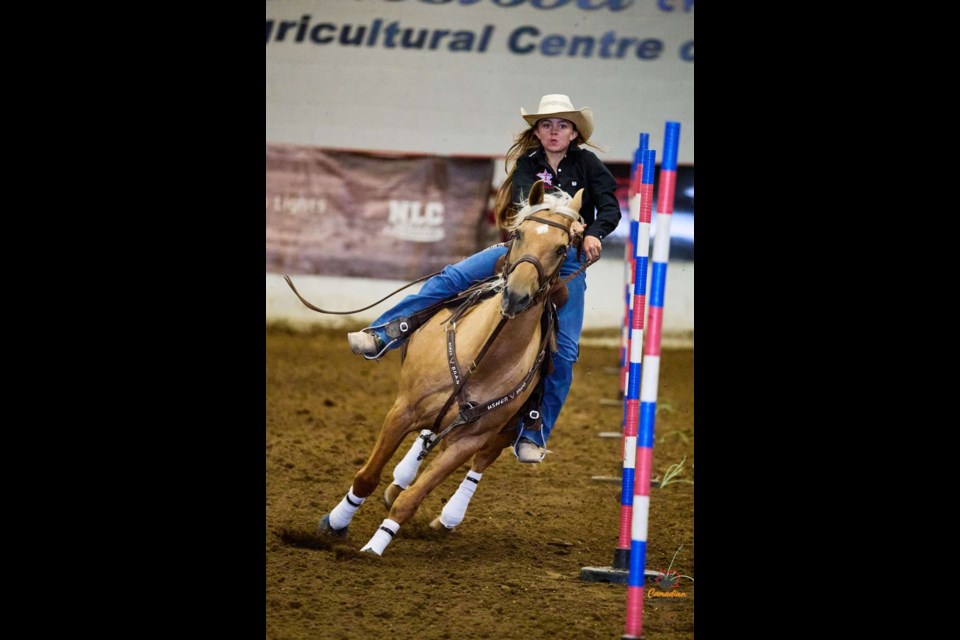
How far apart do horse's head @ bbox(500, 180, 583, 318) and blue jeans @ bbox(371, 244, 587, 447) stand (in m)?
0.57

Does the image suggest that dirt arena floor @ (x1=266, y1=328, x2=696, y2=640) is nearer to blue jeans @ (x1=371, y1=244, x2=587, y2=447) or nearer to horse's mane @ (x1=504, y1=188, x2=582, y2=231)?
blue jeans @ (x1=371, y1=244, x2=587, y2=447)

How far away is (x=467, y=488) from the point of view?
459cm

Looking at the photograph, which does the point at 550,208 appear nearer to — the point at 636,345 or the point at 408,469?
the point at 636,345

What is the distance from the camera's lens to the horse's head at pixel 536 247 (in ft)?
11.7

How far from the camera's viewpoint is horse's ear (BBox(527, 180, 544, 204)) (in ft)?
12.3

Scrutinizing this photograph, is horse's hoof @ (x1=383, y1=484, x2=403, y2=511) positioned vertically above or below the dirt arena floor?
above

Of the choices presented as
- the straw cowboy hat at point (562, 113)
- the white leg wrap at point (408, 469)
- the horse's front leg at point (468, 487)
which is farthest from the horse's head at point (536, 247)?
the white leg wrap at point (408, 469)

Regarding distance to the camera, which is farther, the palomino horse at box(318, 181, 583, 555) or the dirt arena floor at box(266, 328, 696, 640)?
the palomino horse at box(318, 181, 583, 555)

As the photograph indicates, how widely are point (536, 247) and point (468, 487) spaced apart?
1.50 metres

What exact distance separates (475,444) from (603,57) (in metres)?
7.07

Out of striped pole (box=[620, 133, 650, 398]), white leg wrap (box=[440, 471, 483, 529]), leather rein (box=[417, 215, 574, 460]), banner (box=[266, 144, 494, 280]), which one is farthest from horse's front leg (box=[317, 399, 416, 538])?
banner (box=[266, 144, 494, 280])

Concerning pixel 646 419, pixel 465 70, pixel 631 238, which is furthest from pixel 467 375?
pixel 465 70

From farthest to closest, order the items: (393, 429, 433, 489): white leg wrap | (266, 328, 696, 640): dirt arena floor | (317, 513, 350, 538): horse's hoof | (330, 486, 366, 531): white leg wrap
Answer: (393, 429, 433, 489): white leg wrap → (317, 513, 350, 538): horse's hoof → (330, 486, 366, 531): white leg wrap → (266, 328, 696, 640): dirt arena floor
